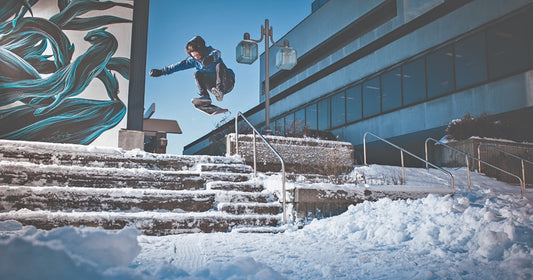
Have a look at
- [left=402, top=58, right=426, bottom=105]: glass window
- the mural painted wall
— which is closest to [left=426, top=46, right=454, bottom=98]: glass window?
[left=402, top=58, right=426, bottom=105]: glass window

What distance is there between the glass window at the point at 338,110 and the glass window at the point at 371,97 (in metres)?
1.76

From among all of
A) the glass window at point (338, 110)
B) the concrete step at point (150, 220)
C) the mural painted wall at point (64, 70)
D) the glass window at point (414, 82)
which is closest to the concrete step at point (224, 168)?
the concrete step at point (150, 220)

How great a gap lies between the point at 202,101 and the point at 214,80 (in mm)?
864

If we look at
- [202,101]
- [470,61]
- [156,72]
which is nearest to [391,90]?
[470,61]

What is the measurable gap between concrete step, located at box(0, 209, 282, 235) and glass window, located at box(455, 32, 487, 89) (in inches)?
512

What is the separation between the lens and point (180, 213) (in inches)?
198

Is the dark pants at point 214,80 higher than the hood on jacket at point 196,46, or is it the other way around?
the hood on jacket at point 196,46

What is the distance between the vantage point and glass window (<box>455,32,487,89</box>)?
14.6 m

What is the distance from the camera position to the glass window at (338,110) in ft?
70.4

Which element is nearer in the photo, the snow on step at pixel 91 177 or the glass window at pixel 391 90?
the snow on step at pixel 91 177

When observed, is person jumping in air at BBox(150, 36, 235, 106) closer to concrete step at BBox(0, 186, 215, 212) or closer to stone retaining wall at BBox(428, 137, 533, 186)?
concrete step at BBox(0, 186, 215, 212)

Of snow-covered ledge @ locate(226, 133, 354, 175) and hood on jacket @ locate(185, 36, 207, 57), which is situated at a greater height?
hood on jacket @ locate(185, 36, 207, 57)

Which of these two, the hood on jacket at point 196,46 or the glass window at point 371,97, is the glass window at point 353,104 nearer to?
the glass window at point 371,97

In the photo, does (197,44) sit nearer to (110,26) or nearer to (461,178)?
(110,26)
